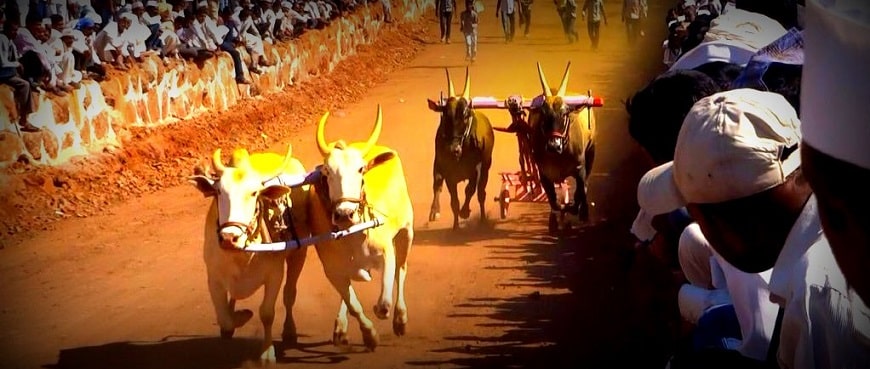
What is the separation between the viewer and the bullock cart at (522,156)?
852 cm

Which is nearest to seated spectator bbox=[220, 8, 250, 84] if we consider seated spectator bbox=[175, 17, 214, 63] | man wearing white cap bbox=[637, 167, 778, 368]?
seated spectator bbox=[175, 17, 214, 63]

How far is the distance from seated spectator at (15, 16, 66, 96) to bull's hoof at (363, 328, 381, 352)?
15.5ft

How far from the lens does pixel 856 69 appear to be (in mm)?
1260

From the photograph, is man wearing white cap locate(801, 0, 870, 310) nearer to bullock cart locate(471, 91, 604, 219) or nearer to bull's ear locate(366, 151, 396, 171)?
bull's ear locate(366, 151, 396, 171)

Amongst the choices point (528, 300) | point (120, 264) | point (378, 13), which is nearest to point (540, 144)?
point (528, 300)

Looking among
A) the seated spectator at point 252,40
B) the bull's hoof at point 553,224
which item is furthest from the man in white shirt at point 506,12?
the bull's hoof at point 553,224

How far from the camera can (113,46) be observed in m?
10.3

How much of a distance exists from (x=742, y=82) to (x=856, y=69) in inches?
66.2

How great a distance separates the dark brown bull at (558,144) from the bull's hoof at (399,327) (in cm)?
256

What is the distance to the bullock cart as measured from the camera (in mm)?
8516

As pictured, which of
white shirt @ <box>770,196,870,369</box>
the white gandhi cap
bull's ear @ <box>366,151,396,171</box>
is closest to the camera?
the white gandhi cap

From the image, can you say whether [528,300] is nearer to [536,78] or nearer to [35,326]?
[35,326]

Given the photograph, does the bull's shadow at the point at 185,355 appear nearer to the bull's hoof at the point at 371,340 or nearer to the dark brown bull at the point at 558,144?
the bull's hoof at the point at 371,340

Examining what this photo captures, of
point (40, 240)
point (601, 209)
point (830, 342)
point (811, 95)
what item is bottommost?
point (601, 209)
